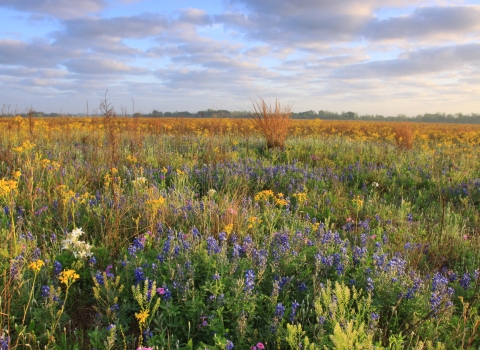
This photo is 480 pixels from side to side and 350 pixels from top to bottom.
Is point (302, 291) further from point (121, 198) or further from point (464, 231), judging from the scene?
point (464, 231)

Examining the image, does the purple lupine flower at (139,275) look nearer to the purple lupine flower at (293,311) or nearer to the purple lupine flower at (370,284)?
the purple lupine flower at (293,311)

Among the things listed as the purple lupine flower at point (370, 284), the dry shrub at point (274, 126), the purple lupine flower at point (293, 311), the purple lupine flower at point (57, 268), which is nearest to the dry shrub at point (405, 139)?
the dry shrub at point (274, 126)

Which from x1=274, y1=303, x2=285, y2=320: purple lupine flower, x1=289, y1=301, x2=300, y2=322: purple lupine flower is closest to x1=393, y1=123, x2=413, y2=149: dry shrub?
x1=289, y1=301, x2=300, y2=322: purple lupine flower

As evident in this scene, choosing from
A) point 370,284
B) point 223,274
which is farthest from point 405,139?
point 223,274

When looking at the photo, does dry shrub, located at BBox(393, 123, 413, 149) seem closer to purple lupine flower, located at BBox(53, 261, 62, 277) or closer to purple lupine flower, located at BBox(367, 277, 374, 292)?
purple lupine flower, located at BBox(367, 277, 374, 292)

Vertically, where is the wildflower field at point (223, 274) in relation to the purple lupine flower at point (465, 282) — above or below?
above

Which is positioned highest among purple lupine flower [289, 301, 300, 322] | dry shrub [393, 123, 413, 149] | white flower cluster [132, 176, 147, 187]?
dry shrub [393, 123, 413, 149]

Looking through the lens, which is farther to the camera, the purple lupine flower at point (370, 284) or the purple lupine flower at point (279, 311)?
the purple lupine flower at point (370, 284)

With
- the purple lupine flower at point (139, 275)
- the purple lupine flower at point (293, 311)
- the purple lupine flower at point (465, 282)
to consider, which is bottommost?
the purple lupine flower at point (465, 282)

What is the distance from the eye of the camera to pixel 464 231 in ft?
13.4

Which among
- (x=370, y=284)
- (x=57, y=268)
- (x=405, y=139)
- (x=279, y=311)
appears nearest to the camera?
(x=279, y=311)

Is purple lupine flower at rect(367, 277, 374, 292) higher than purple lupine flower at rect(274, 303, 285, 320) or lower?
higher

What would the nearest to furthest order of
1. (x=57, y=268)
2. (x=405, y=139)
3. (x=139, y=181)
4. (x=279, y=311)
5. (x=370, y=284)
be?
(x=279, y=311)
(x=370, y=284)
(x=57, y=268)
(x=139, y=181)
(x=405, y=139)

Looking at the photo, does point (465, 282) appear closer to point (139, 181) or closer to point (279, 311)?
point (279, 311)
